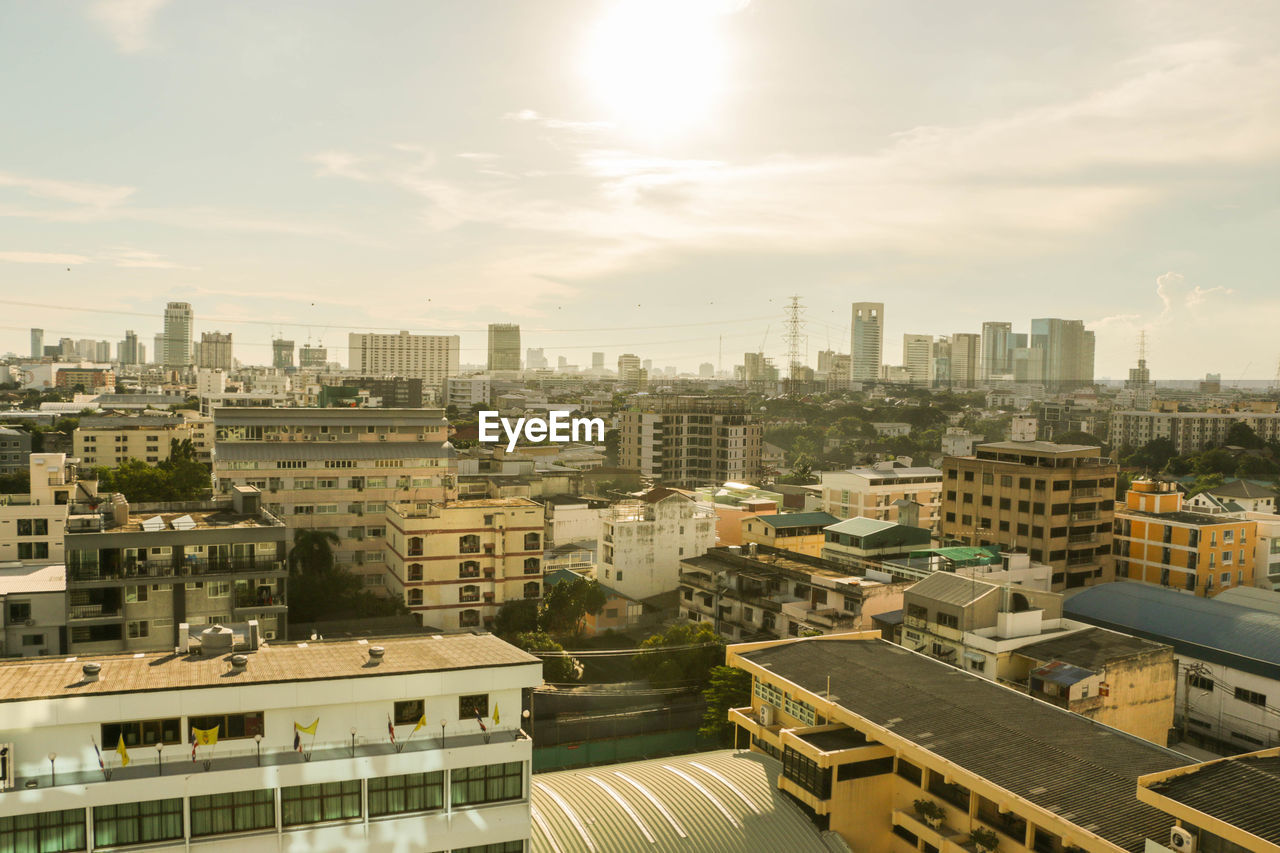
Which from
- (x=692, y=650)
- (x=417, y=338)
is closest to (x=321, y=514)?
(x=692, y=650)

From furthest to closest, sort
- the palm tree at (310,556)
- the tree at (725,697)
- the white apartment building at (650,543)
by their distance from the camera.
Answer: the white apartment building at (650,543) → the palm tree at (310,556) → the tree at (725,697)

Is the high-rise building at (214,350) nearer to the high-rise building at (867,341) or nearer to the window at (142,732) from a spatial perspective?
the high-rise building at (867,341)

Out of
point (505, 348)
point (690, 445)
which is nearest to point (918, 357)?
point (505, 348)

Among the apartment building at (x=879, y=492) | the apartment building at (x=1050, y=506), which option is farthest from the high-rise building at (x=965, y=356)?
the apartment building at (x=1050, y=506)

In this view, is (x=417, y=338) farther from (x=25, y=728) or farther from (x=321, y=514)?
(x=25, y=728)

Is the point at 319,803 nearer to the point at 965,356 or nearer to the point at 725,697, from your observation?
the point at 725,697

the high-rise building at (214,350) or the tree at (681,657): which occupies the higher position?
the high-rise building at (214,350)
